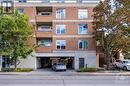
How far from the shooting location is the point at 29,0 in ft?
179

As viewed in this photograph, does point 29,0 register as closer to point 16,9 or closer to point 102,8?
point 16,9

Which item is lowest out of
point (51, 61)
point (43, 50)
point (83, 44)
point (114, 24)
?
point (51, 61)

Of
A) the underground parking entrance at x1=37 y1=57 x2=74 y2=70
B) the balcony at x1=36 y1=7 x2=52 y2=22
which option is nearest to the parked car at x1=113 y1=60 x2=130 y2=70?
the underground parking entrance at x1=37 y1=57 x2=74 y2=70

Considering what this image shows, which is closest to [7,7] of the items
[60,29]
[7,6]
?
[7,6]

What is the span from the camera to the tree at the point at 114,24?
4806cm

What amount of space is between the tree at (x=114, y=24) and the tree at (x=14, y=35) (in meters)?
10.5

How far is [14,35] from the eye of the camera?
157ft

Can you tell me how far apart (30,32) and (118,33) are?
41.5ft

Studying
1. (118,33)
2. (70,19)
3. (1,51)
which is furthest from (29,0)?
(118,33)

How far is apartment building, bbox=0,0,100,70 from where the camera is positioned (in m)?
53.7

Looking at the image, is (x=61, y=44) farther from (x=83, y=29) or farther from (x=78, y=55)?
(x=83, y=29)

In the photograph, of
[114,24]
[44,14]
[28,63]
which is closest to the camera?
[114,24]

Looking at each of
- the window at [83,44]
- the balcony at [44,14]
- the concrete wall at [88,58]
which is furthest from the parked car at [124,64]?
the balcony at [44,14]

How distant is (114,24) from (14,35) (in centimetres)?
1415
